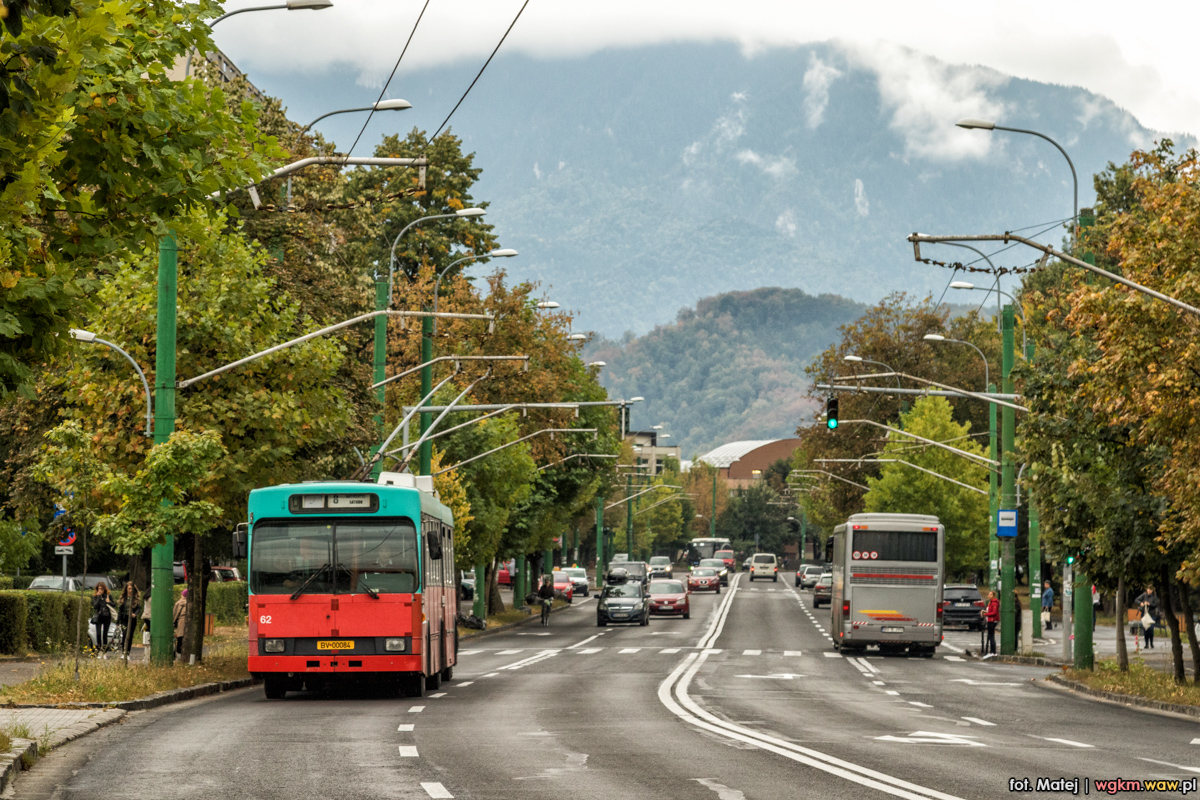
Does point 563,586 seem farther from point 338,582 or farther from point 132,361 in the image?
point 338,582

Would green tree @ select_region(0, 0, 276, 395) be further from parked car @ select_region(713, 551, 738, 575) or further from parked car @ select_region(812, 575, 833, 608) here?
parked car @ select_region(713, 551, 738, 575)

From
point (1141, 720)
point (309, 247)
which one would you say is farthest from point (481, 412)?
point (1141, 720)

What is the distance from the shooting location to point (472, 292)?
57500 mm

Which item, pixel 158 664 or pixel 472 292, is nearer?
pixel 158 664

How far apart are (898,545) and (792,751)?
25.8 meters

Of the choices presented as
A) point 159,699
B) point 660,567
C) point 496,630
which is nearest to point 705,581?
point 660,567

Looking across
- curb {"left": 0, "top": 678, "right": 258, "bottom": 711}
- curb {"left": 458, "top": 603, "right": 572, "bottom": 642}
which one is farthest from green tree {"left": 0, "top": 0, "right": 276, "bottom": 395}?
curb {"left": 458, "top": 603, "right": 572, "bottom": 642}

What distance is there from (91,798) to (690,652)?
1191 inches

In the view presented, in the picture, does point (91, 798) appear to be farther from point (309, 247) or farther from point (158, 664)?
point (309, 247)

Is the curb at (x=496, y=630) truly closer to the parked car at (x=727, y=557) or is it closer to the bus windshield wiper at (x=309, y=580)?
the bus windshield wiper at (x=309, y=580)

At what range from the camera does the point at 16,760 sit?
43.8ft

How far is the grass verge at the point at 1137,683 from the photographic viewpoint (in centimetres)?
2481

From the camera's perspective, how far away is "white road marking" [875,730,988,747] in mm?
16500

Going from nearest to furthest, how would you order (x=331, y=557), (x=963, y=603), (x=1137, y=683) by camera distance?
(x=331, y=557), (x=1137, y=683), (x=963, y=603)
